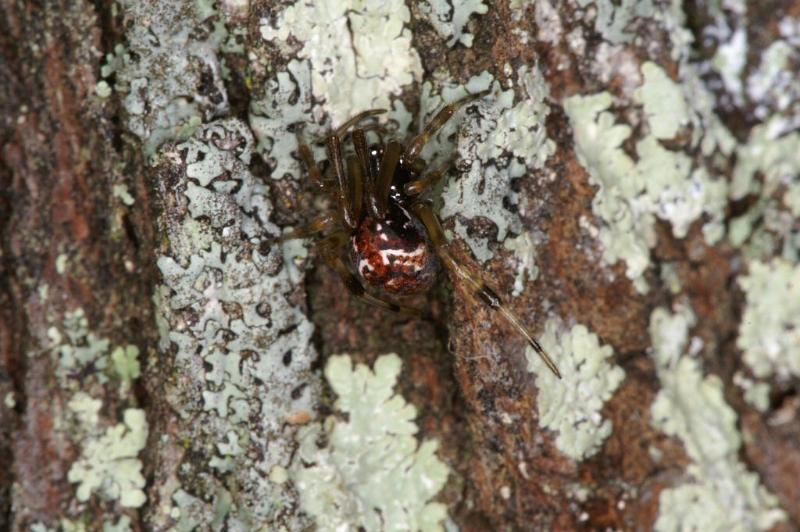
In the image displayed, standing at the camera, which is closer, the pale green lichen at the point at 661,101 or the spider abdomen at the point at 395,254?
the spider abdomen at the point at 395,254

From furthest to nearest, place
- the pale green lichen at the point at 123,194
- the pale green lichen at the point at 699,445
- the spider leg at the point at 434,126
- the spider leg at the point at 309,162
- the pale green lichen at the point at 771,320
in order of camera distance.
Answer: the pale green lichen at the point at 771,320
the pale green lichen at the point at 699,445
the pale green lichen at the point at 123,194
the spider leg at the point at 309,162
the spider leg at the point at 434,126

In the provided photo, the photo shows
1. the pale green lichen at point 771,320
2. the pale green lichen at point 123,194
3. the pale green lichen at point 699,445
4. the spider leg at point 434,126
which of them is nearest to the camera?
the spider leg at point 434,126

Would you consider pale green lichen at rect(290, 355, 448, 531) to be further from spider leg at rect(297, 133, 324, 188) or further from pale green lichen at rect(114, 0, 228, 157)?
→ pale green lichen at rect(114, 0, 228, 157)

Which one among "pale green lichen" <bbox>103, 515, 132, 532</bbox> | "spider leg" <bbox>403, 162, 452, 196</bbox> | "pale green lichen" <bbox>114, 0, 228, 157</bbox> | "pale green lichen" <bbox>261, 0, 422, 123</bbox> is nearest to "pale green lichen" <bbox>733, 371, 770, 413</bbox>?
"spider leg" <bbox>403, 162, 452, 196</bbox>

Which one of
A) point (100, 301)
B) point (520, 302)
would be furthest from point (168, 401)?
point (520, 302)

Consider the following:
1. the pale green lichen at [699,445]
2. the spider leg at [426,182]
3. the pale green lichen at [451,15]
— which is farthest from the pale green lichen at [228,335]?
the pale green lichen at [699,445]

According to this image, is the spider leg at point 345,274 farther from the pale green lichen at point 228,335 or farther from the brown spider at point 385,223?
the pale green lichen at point 228,335

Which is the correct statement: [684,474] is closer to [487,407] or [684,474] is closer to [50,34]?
[487,407]
